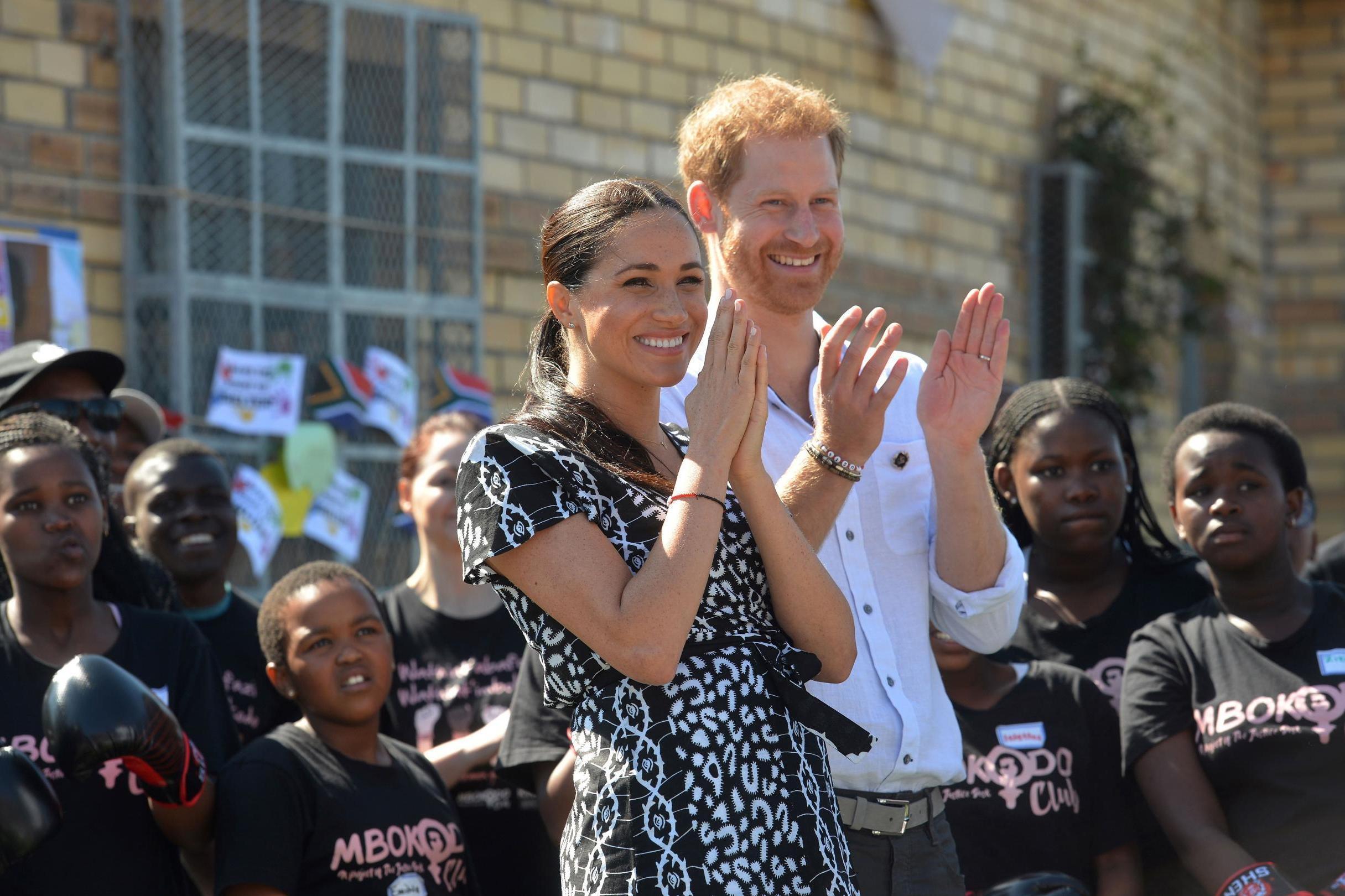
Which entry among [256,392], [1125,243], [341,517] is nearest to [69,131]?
[256,392]

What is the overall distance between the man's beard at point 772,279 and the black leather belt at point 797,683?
2.63ft

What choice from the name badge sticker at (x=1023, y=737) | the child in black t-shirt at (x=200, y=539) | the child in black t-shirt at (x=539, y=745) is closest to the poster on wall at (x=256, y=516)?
the child in black t-shirt at (x=200, y=539)

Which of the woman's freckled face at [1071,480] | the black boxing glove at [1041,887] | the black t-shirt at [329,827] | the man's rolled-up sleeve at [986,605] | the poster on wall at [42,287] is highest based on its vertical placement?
the poster on wall at [42,287]

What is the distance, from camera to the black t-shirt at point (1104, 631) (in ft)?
12.9

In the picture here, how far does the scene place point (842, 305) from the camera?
31.7 ft

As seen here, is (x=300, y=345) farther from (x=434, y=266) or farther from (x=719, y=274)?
(x=719, y=274)

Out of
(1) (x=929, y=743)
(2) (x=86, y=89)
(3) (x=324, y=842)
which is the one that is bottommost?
(3) (x=324, y=842)

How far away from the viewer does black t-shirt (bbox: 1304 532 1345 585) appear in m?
5.45

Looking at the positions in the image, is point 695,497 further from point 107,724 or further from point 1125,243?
point 1125,243

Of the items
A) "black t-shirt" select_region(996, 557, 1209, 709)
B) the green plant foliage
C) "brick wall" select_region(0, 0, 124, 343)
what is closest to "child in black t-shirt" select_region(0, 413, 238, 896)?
"black t-shirt" select_region(996, 557, 1209, 709)

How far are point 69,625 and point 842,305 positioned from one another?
6646 mm

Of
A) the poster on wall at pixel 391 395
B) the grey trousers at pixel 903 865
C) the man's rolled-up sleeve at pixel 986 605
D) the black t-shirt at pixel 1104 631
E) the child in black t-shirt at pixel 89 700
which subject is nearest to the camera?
the grey trousers at pixel 903 865

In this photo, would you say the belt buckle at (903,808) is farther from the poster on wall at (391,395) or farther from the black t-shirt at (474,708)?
the poster on wall at (391,395)

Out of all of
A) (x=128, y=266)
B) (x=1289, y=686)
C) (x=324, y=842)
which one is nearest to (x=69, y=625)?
(x=324, y=842)
